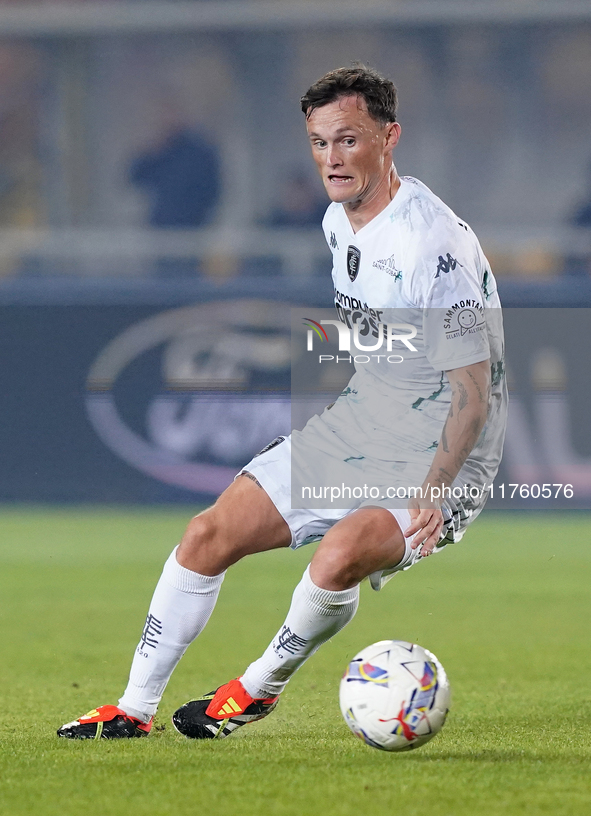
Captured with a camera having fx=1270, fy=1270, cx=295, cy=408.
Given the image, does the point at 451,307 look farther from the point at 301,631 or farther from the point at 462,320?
the point at 301,631

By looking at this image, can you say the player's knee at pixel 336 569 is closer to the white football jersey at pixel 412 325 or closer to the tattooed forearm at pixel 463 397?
the white football jersey at pixel 412 325

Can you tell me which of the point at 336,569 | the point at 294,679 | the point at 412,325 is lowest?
the point at 294,679

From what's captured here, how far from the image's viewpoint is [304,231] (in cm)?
1101

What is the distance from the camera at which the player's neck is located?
3617mm

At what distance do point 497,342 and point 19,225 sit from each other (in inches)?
333

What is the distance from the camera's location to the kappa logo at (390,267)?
3451mm

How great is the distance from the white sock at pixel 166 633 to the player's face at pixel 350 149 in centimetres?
115

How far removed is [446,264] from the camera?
3355 millimetres

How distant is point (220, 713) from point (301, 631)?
0.33 m

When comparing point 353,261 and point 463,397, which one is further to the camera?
point 353,261

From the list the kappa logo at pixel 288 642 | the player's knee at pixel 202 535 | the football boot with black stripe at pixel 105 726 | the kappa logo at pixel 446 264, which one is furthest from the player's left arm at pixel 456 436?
the football boot with black stripe at pixel 105 726

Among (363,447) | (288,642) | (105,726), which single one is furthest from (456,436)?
(105,726)

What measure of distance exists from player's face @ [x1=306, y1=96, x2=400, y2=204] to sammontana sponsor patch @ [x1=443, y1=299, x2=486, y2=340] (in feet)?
1.61

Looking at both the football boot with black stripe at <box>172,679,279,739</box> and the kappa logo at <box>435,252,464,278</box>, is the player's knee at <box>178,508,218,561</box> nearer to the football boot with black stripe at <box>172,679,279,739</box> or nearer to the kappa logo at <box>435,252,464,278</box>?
the football boot with black stripe at <box>172,679,279,739</box>
